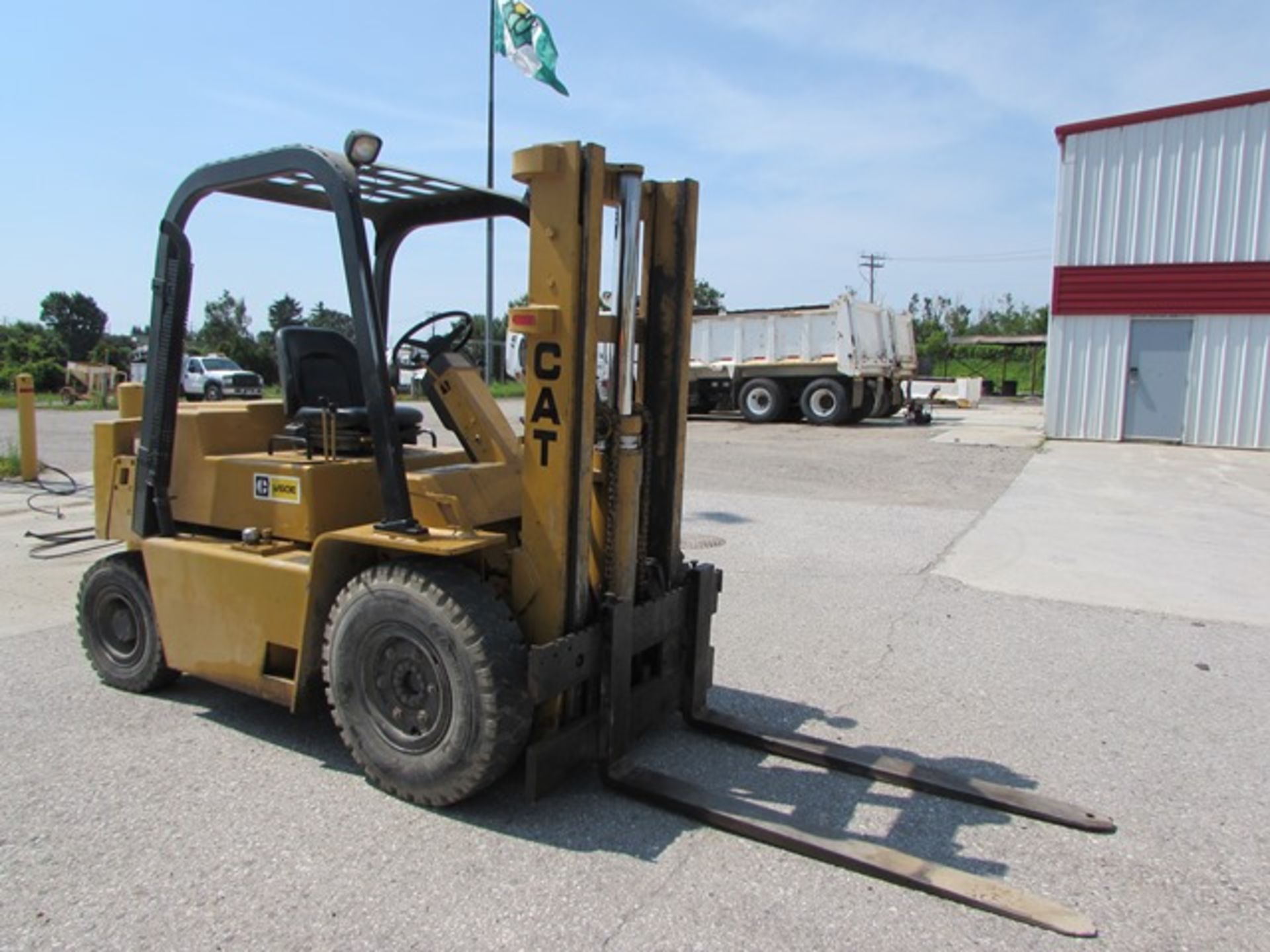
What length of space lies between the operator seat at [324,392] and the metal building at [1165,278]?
18.8 m

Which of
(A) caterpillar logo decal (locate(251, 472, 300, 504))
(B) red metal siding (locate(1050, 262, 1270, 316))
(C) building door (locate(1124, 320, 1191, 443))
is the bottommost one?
(A) caterpillar logo decal (locate(251, 472, 300, 504))

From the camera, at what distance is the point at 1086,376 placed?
66.1ft

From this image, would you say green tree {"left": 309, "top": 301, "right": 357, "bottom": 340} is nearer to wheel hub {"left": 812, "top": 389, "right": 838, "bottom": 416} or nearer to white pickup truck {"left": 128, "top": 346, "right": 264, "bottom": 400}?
wheel hub {"left": 812, "top": 389, "right": 838, "bottom": 416}

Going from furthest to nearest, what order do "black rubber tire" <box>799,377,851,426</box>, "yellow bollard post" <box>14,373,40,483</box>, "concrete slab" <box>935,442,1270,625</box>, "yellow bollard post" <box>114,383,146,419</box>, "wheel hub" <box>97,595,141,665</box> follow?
"black rubber tire" <box>799,377,851,426</box> < "yellow bollard post" <box>14,373,40,483</box> < "concrete slab" <box>935,442,1270,625</box> < "yellow bollard post" <box>114,383,146,419</box> < "wheel hub" <box>97,595,141,665</box>

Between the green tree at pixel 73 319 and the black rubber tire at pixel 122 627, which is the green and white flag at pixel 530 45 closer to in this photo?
the black rubber tire at pixel 122 627

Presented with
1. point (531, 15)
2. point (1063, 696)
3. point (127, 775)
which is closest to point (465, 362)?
point (127, 775)

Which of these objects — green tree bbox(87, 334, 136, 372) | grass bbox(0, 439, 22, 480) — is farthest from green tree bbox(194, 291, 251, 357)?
grass bbox(0, 439, 22, 480)

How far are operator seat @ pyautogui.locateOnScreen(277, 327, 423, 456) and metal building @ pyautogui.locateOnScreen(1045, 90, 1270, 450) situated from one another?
1881 centimetres

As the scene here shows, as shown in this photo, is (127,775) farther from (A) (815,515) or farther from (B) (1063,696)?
(A) (815,515)

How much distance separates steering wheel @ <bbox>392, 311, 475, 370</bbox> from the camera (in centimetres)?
Answer: 422

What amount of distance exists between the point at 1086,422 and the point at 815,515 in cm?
1236

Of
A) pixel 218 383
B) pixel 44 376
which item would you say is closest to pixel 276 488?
pixel 218 383

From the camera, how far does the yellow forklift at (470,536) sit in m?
3.48

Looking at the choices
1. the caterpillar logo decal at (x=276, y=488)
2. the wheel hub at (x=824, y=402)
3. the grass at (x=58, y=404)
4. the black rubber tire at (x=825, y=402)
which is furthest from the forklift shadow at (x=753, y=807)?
the grass at (x=58, y=404)
